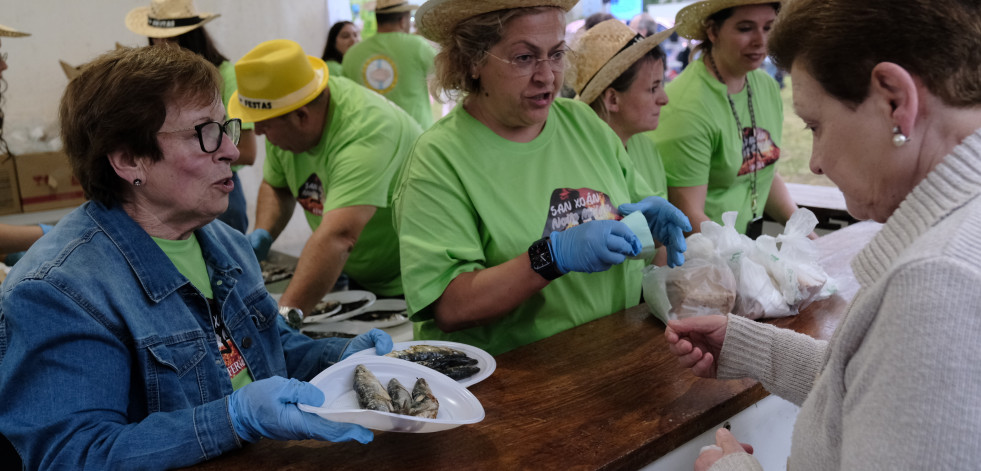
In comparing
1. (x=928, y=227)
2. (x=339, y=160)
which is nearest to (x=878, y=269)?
(x=928, y=227)

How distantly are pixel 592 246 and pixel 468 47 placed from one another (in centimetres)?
77

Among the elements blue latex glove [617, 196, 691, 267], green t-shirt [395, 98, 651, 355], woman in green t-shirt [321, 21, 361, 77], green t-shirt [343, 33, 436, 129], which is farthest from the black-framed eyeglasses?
woman in green t-shirt [321, 21, 361, 77]

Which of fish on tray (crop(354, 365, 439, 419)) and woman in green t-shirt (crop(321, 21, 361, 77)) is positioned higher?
fish on tray (crop(354, 365, 439, 419))

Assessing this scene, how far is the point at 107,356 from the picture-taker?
1402 mm

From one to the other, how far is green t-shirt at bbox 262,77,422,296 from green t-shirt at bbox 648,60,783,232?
4.00 ft

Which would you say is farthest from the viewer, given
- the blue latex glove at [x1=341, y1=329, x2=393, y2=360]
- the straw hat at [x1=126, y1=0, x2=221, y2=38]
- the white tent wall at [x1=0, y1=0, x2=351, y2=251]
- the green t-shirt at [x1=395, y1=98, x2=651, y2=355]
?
the white tent wall at [x1=0, y1=0, x2=351, y2=251]

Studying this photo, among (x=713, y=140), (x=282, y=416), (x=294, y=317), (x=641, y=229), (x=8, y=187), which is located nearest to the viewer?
(x=282, y=416)

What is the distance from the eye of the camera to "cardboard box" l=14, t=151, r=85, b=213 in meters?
4.95

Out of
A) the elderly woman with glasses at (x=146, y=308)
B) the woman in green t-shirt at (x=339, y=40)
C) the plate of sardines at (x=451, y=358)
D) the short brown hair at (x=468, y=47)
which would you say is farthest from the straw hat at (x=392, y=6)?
the plate of sardines at (x=451, y=358)

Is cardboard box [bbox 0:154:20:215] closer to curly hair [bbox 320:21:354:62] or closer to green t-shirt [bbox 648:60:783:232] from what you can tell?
curly hair [bbox 320:21:354:62]

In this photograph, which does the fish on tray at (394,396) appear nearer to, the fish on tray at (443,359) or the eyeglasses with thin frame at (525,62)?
the fish on tray at (443,359)

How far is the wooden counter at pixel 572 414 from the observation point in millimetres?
1389

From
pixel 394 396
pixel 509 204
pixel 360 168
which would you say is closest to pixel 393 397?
pixel 394 396

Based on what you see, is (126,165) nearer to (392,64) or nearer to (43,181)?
(43,181)
